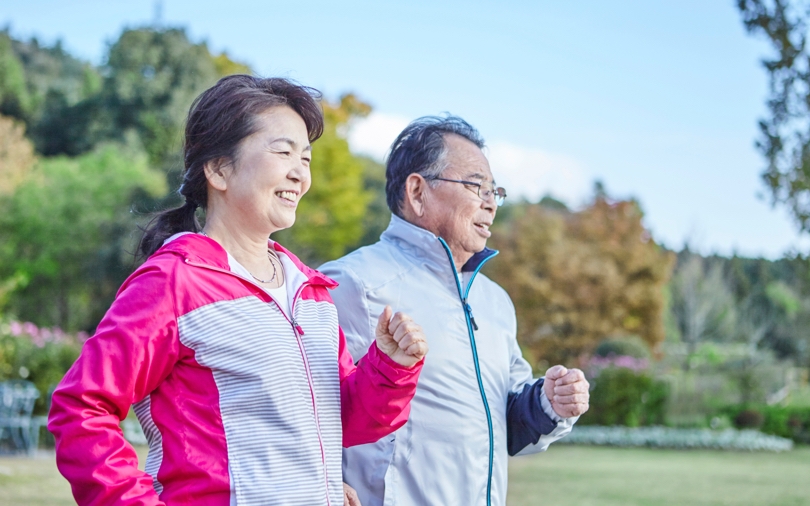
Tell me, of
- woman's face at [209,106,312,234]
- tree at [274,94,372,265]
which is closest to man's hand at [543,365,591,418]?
woman's face at [209,106,312,234]

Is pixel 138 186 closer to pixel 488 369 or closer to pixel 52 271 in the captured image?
pixel 52 271

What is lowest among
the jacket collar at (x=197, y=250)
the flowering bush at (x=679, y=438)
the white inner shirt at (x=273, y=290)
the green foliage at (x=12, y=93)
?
the flowering bush at (x=679, y=438)

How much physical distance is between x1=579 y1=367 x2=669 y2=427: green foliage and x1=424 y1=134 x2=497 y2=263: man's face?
1338cm

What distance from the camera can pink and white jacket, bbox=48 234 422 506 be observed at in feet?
4.98

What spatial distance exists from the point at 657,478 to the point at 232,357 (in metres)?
9.45

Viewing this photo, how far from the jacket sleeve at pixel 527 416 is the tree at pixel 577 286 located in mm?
19622

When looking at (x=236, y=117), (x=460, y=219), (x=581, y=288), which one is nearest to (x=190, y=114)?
(x=236, y=117)

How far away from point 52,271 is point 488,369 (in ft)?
92.1

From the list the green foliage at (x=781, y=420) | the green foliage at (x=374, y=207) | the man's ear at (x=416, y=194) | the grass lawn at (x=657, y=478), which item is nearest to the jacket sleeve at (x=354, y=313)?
the man's ear at (x=416, y=194)

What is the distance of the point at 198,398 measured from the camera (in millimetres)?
1690

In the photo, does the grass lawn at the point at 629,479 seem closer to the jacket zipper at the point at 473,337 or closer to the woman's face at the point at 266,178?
the jacket zipper at the point at 473,337

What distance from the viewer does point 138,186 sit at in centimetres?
2722

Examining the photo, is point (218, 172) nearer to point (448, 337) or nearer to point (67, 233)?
point (448, 337)

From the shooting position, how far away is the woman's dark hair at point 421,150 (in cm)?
A: 287
